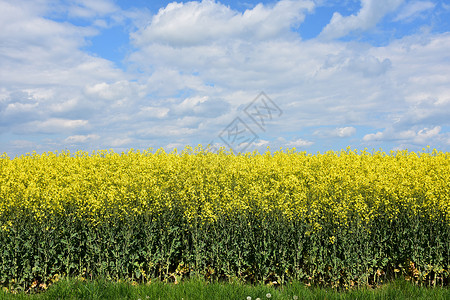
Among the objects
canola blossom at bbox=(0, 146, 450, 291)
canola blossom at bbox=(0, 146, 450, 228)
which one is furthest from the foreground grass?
canola blossom at bbox=(0, 146, 450, 228)

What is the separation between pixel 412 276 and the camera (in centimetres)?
729

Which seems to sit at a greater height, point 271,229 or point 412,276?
point 271,229

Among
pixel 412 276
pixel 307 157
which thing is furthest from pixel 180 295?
pixel 307 157

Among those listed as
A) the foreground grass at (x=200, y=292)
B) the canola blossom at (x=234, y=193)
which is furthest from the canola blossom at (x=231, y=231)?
the foreground grass at (x=200, y=292)

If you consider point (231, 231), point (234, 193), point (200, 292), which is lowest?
point (200, 292)

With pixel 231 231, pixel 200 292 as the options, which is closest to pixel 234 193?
pixel 231 231

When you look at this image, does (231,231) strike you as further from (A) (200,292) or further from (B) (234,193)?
(A) (200,292)

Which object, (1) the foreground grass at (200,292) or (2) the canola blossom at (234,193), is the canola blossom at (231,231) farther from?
(1) the foreground grass at (200,292)

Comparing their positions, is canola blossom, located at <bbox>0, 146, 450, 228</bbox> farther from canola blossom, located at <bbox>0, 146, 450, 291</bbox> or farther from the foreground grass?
the foreground grass

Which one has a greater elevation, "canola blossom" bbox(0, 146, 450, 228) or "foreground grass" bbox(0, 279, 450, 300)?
"canola blossom" bbox(0, 146, 450, 228)

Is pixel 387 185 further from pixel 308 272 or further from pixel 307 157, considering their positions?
pixel 307 157

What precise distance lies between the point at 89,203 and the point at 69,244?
87 cm

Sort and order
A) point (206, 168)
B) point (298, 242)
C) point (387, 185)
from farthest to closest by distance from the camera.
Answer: point (206, 168), point (387, 185), point (298, 242)

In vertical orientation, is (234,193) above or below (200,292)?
above
